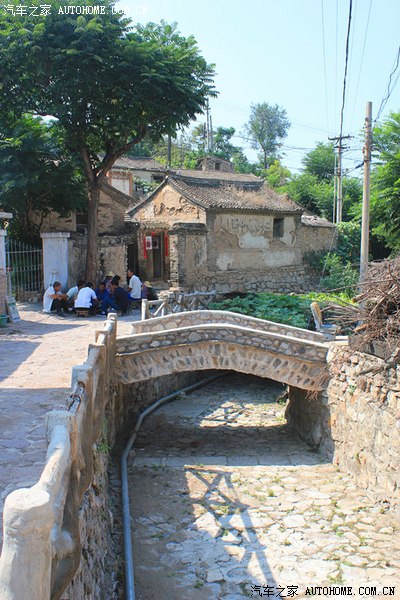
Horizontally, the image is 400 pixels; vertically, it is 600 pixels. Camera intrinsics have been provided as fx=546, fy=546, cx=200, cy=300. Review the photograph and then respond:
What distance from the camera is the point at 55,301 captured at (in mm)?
15281

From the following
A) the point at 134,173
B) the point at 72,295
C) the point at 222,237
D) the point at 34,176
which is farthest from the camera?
the point at 134,173

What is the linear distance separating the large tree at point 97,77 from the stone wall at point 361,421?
9.99 m

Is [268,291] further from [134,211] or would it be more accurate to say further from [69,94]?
[69,94]

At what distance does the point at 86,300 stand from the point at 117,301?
3.82 ft

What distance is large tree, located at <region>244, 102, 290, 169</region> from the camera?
57062 millimetres

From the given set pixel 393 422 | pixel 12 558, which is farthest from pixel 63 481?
pixel 393 422

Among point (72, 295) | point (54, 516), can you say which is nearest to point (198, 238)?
point (72, 295)

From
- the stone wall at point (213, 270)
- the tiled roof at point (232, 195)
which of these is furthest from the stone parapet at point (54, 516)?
the tiled roof at point (232, 195)

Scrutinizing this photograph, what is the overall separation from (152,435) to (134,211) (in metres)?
13.2

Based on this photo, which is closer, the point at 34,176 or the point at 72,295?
the point at 72,295

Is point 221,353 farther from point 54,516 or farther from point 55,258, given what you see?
point 55,258

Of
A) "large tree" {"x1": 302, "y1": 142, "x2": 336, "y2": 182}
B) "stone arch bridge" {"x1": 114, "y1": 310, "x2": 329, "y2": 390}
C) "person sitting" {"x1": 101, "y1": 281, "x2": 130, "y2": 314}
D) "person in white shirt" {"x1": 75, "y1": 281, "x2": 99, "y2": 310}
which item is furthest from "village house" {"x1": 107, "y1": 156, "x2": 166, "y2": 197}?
"stone arch bridge" {"x1": 114, "y1": 310, "x2": 329, "y2": 390}

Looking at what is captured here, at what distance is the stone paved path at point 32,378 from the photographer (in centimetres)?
496

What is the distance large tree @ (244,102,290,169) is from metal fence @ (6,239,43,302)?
43.1 m
